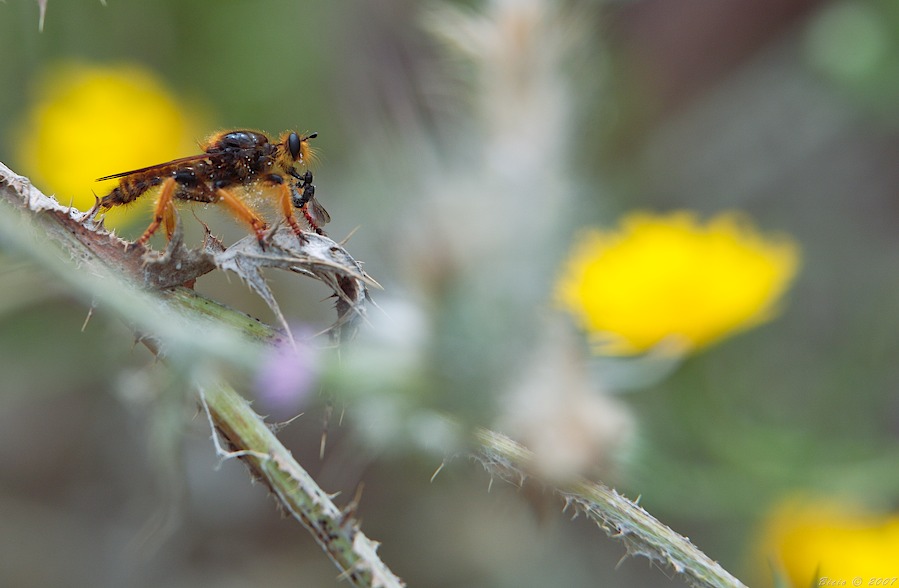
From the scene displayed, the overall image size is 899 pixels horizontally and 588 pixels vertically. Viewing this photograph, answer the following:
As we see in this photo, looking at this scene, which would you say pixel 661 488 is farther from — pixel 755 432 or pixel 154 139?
pixel 154 139

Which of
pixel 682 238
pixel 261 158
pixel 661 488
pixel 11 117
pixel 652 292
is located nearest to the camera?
pixel 261 158

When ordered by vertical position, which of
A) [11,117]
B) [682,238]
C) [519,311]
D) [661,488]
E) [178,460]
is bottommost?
[178,460]

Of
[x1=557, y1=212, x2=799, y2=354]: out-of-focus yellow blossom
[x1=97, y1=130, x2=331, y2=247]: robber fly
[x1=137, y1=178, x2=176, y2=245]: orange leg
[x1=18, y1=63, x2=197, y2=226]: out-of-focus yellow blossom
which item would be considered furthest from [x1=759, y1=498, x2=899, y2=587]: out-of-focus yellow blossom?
[x1=18, y1=63, x2=197, y2=226]: out-of-focus yellow blossom

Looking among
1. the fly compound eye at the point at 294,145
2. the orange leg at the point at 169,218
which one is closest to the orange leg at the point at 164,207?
the orange leg at the point at 169,218

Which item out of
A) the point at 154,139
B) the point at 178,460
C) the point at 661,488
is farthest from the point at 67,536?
the point at 178,460

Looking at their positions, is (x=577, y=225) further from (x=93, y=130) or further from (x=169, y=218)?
(x=93, y=130)

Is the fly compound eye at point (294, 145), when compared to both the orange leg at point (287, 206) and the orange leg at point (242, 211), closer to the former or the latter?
the orange leg at point (287, 206)

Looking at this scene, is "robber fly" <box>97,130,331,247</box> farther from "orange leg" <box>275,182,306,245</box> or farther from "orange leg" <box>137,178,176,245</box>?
"orange leg" <box>137,178,176,245</box>
